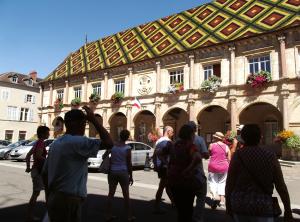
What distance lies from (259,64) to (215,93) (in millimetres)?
3213

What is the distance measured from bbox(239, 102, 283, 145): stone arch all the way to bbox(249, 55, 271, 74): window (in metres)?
2.54

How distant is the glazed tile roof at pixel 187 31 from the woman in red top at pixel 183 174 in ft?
51.5

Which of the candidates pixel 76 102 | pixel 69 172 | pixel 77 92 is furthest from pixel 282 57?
pixel 77 92

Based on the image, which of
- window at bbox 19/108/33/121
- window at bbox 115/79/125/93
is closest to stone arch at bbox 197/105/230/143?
window at bbox 115/79/125/93

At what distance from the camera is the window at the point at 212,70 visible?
2052cm

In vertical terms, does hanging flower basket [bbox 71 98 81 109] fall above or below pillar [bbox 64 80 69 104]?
below

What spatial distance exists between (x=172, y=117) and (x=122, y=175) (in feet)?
60.8

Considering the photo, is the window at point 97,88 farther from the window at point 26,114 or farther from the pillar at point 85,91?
the window at point 26,114

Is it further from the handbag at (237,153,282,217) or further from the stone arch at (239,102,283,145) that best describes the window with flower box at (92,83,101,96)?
the handbag at (237,153,282,217)

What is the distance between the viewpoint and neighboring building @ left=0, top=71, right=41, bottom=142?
42825mm

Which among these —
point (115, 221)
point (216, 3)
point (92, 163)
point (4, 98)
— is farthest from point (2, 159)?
point (4, 98)

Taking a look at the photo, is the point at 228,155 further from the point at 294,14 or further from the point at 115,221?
the point at 294,14

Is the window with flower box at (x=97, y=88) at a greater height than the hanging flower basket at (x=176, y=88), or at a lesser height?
greater

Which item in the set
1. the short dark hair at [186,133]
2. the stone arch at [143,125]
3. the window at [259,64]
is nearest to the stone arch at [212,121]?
the window at [259,64]
